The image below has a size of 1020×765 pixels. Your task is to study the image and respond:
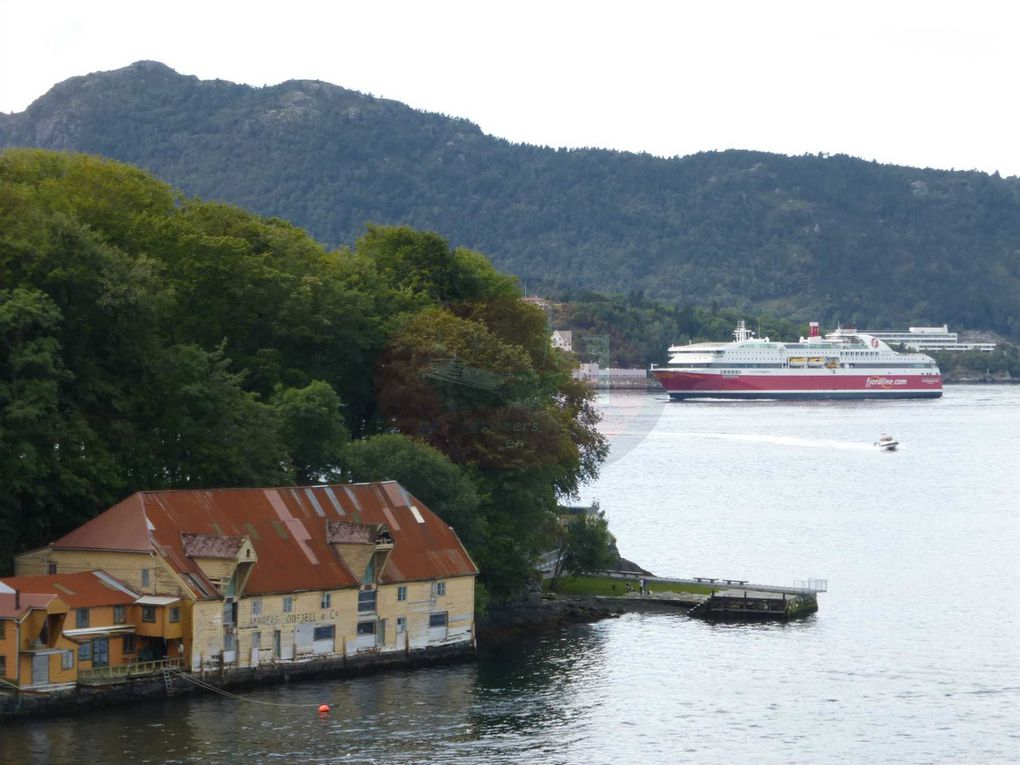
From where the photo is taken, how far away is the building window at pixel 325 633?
47.2 meters

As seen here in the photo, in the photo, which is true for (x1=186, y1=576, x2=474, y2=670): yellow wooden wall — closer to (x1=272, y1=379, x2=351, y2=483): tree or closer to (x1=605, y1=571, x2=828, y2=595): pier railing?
(x1=272, y1=379, x2=351, y2=483): tree

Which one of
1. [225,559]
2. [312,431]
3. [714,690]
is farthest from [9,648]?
[714,690]

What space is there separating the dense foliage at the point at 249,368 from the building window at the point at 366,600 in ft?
22.1

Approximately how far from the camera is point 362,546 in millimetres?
48312

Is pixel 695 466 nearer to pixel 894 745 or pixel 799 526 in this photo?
pixel 799 526

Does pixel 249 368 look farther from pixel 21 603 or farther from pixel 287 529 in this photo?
pixel 21 603

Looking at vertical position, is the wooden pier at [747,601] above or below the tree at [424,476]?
below

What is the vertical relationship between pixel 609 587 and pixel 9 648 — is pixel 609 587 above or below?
below

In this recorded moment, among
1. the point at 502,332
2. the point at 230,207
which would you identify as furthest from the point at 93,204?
the point at 502,332

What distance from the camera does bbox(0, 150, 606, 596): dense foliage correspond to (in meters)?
48.9

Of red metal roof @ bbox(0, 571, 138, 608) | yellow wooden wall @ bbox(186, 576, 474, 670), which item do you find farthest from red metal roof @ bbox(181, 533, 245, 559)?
red metal roof @ bbox(0, 571, 138, 608)

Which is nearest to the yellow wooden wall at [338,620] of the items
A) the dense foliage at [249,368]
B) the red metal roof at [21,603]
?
the red metal roof at [21,603]

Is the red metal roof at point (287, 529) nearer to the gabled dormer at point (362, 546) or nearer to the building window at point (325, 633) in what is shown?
Result: the gabled dormer at point (362, 546)

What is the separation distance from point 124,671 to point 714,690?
50.1 feet
